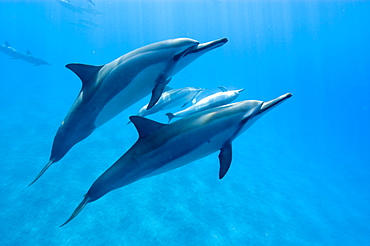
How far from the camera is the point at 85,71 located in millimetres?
2965

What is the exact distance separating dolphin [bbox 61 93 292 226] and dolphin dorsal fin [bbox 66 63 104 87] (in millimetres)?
927

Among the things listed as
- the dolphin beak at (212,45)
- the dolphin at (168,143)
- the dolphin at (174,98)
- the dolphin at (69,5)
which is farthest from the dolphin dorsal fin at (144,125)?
the dolphin at (69,5)

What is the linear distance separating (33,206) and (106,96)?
7802mm

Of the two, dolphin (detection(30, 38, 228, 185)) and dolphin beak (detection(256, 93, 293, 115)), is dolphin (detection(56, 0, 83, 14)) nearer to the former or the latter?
dolphin (detection(30, 38, 228, 185))

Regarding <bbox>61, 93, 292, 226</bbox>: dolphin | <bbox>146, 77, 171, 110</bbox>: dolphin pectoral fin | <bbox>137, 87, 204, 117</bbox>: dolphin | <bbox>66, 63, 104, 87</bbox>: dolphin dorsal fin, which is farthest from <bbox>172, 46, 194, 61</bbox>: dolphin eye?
<bbox>137, 87, 204, 117</bbox>: dolphin

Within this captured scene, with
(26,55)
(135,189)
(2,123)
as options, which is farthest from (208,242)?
(26,55)

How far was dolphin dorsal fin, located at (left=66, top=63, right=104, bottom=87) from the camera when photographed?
2.96 m

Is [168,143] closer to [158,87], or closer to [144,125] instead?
[144,125]

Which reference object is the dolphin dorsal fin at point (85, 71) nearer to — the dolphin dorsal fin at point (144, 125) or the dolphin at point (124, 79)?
the dolphin at point (124, 79)

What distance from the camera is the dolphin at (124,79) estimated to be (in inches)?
108

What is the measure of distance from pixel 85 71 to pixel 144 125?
3.78 feet

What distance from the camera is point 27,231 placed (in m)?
7.14

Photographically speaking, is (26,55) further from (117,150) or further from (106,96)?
(106,96)

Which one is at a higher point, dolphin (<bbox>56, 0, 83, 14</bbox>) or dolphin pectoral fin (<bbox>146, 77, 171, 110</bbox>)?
dolphin (<bbox>56, 0, 83, 14</bbox>)
